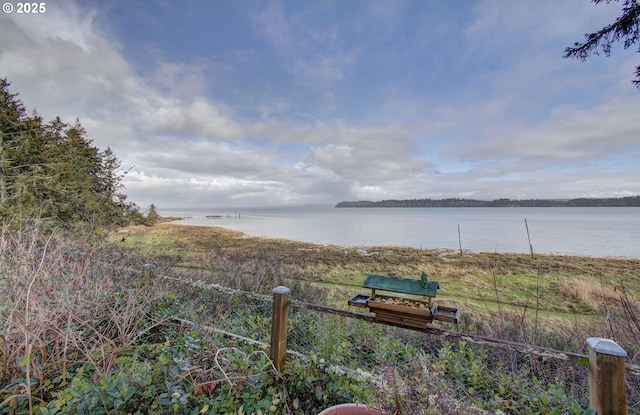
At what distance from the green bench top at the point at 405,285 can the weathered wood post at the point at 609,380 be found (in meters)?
1.14

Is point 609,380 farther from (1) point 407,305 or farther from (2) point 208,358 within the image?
(2) point 208,358

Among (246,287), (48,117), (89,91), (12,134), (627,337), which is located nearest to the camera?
(627,337)

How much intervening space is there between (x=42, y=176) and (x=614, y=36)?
14229 mm

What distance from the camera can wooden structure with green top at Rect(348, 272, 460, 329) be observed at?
2402mm

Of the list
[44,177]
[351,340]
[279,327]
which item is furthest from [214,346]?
[44,177]

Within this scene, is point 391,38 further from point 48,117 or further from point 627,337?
point 48,117

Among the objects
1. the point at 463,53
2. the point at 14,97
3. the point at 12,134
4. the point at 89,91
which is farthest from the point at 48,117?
the point at 463,53

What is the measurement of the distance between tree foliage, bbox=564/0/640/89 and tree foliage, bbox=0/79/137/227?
1076cm

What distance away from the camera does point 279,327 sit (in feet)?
7.77

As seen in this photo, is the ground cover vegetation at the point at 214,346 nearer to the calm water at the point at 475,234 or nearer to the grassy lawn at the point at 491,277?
the grassy lawn at the point at 491,277

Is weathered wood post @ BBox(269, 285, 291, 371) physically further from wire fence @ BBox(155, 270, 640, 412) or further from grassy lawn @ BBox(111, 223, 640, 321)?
grassy lawn @ BBox(111, 223, 640, 321)

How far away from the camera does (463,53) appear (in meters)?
8.55

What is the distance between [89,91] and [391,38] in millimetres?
9244

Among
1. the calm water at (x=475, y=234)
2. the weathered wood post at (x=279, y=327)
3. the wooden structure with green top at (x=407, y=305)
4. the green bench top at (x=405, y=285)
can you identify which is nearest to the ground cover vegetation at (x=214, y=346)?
the weathered wood post at (x=279, y=327)
